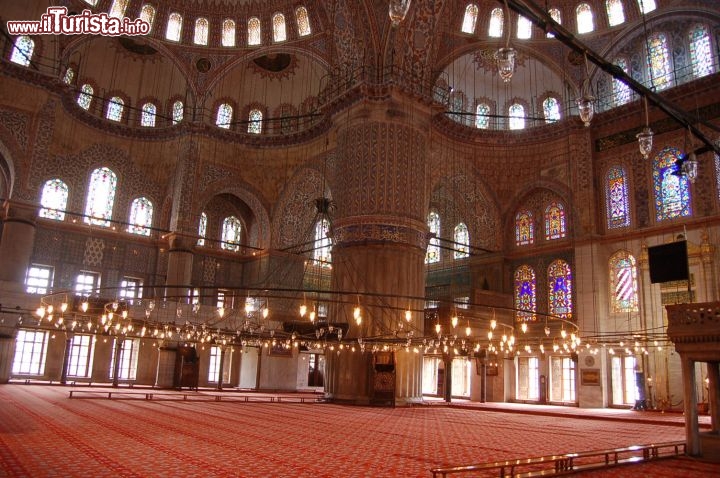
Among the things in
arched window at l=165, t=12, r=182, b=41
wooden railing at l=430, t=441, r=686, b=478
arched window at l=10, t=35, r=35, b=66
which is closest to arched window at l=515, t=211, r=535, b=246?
wooden railing at l=430, t=441, r=686, b=478

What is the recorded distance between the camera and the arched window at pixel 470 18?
19656 millimetres

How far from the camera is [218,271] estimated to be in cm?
2259

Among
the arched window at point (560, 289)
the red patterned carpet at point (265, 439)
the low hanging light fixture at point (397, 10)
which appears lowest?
the red patterned carpet at point (265, 439)

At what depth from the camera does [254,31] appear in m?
21.4

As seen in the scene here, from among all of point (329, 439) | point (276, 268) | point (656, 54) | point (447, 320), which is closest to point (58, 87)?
point (276, 268)

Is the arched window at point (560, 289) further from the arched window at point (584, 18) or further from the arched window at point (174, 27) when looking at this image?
the arched window at point (174, 27)

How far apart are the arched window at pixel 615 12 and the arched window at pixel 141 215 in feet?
54.1

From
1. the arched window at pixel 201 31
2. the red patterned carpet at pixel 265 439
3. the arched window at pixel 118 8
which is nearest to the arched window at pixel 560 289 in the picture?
the red patterned carpet at pixel 265 439

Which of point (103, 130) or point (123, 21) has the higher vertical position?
point (123, 21)

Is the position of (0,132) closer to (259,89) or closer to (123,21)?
(123,21)

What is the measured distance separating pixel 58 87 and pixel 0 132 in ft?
6.90

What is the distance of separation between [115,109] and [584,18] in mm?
Answer: 16012

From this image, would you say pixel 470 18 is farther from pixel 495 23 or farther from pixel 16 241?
pixel 16 241

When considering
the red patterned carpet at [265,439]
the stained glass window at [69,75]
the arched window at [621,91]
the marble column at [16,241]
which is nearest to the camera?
the red patterned carpet at [265,439]
